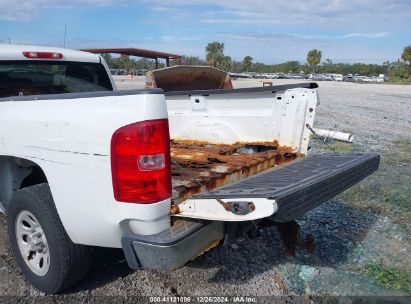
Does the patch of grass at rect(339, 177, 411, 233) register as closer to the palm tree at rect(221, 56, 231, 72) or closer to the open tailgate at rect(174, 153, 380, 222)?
the open tailgate at rect(174, 153, 380, 222)

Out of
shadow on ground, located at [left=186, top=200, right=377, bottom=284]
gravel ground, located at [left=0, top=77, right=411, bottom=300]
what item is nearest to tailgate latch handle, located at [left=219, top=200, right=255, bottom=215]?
gravel ground, located at [left=0, top=77, right=411, bottom=300]

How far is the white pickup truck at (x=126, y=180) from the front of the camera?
244cm

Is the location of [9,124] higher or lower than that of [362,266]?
higher

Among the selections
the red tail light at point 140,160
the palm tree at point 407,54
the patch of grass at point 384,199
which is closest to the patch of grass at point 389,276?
the patch of grass at point 384,199

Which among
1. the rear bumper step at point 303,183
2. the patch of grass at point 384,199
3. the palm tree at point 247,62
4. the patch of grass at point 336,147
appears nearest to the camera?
the rear bumper step at point 303,183

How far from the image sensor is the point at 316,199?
291cm

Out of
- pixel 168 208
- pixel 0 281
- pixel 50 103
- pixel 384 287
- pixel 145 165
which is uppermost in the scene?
pixel 50 103

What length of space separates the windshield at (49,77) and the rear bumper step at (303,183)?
2.40 meters

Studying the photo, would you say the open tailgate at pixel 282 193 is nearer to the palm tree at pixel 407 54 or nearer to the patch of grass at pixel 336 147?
the patch of grass at pixel 336 147

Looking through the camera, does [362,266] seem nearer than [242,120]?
Yes

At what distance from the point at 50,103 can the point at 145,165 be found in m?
0.85

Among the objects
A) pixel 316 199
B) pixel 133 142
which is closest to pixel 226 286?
pixel 316 199

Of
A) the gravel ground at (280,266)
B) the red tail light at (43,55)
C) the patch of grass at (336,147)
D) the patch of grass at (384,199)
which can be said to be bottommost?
the gravel ground at (280,266)

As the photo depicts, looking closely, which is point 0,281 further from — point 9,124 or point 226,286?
point 226,286
